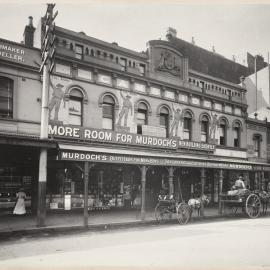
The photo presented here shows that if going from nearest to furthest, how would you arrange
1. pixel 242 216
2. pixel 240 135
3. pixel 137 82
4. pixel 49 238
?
pixel 49 238
pixel 242 216
pixel 137 82
pixel 240 135

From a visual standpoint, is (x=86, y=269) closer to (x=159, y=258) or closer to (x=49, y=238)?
(x=159, y=258)

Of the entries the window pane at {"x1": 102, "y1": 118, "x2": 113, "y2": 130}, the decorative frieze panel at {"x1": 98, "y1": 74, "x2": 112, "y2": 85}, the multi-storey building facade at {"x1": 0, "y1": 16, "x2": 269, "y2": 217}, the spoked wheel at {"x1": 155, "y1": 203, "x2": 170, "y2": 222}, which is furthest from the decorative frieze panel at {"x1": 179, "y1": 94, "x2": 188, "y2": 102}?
the spoked wheel at {"x1": 155, "y1": 203, "x2": 170, "y2": 222}

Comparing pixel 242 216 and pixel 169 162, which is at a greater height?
pixel 169 162

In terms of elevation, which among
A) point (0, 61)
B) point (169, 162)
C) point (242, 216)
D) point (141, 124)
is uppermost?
point (0, 61)

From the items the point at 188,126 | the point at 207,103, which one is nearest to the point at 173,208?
the point at 188,126

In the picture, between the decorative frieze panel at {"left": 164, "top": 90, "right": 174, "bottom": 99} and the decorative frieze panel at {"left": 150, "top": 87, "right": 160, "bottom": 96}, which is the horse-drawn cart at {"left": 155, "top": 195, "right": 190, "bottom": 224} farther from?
the decorative frieze panel at {"left": 164, "top": 90, "right": 174, "bottom": 99}

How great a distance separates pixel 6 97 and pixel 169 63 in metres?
9.96

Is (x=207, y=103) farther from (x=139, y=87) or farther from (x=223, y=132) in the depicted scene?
(x=139, y=87)

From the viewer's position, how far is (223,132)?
23.7 meters

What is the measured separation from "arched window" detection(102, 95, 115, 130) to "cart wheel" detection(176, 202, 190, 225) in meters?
6.07

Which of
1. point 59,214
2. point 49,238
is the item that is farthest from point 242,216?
point 49,238

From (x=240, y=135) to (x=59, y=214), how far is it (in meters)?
14.4

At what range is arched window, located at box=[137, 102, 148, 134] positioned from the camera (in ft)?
62.4

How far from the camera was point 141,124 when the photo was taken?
19172 millimetres
